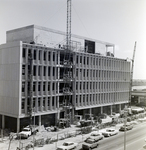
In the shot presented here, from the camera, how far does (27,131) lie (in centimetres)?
4175

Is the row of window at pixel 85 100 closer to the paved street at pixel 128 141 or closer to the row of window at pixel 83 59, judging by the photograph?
the row of window at pixel 83 59

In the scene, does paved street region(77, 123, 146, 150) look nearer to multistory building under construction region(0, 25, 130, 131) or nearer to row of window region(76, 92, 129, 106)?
multistory building under construction region(0, 25, 130, 131)

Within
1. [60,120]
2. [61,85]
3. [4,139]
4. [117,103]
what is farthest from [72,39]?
[4,139]

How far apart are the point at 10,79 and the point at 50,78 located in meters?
8.94

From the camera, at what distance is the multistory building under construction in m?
44.8

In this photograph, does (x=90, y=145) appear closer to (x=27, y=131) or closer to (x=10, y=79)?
(x=27, y=131)

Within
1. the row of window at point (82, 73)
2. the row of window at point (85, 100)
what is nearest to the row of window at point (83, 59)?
the row of window at point (82, 73)

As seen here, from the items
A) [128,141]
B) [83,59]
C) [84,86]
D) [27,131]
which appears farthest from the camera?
[84,86]

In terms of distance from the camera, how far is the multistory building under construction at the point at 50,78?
4481 centimetres

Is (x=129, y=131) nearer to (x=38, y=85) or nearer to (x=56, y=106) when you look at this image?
(x=56, y=106)

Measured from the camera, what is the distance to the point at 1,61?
48938 millimetres

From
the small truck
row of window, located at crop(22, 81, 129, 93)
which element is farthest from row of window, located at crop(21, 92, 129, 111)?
the small truck

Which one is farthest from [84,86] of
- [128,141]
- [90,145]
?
[90,145]

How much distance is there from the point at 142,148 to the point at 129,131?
43.2ft
